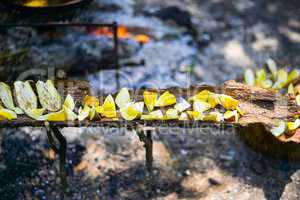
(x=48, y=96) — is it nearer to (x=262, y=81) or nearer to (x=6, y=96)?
(x=6, y=96)

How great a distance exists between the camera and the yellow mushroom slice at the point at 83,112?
3.40m

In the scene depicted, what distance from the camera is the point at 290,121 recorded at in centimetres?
365

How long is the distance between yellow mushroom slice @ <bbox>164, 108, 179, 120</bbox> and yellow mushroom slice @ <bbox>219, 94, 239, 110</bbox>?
462 millimetres

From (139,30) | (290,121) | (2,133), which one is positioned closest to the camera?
(290,121)

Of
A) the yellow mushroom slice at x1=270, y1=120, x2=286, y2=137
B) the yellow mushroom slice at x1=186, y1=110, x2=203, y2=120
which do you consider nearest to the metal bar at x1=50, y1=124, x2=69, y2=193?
the yellow mushroom slice at x1=186, y1=110, x2=203, y2=120

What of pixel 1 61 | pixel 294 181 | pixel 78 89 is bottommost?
pixel 294 181

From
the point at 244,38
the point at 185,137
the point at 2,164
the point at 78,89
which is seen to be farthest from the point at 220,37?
the point at 2,164

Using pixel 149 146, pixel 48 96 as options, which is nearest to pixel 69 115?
pixel 48 96

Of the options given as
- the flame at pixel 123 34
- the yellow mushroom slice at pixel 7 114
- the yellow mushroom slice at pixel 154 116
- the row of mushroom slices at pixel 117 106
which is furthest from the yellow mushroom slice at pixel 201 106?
the flame at pixel 123 34

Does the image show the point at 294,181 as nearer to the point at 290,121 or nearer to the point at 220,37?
the point at 290,121

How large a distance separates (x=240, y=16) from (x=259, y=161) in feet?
10.9

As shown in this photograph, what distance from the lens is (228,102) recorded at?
140 inches

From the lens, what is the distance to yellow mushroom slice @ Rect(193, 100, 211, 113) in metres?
3.52

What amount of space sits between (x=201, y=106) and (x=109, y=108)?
84cm
